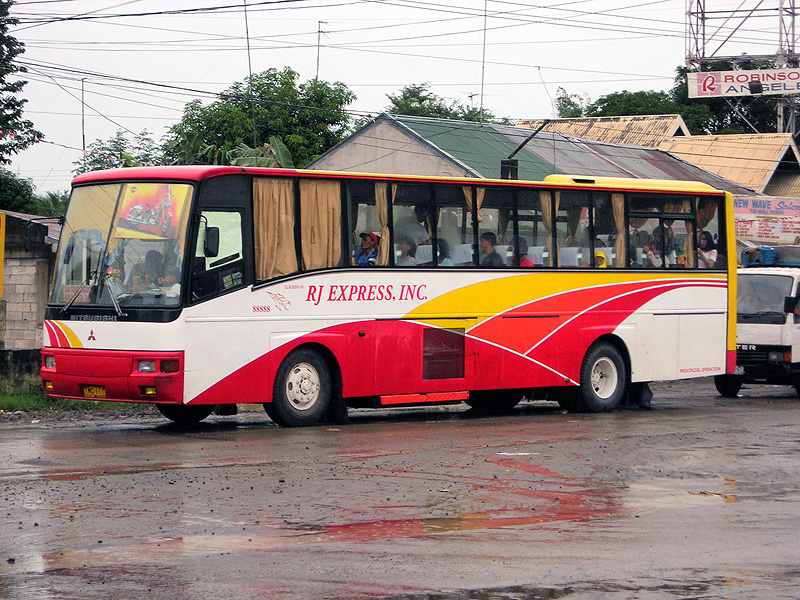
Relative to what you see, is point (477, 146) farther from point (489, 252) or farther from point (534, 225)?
point (489, 252)

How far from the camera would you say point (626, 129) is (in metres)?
54.6

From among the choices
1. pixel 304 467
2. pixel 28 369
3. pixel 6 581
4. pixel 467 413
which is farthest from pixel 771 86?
pixel 6 581

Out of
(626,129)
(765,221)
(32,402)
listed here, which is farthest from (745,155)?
(32,402)

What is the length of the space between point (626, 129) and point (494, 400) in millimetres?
39582

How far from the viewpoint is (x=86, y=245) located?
43.1ft

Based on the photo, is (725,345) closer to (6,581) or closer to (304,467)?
A: (304,467)

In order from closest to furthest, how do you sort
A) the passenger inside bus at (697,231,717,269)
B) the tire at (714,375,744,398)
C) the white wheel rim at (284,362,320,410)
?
the white wheel rim at (284,362,320,410), the passenger inside bus at (697,231,717,269), the tire at (714,375,744,398)

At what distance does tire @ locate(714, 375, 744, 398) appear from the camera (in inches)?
837

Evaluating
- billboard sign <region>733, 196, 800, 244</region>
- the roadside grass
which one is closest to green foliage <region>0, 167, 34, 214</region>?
the roadside grass

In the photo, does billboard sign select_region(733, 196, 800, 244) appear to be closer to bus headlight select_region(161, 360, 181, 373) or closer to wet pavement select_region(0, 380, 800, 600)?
wet pavement select_region(0, 380, 800, 600)

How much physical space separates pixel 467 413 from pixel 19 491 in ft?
31.1

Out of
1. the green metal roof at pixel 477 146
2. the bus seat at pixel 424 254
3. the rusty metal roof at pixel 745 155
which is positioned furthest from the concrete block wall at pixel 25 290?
the rusty metal roof at pixel 745 155

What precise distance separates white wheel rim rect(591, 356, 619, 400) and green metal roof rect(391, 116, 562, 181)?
17038 mm

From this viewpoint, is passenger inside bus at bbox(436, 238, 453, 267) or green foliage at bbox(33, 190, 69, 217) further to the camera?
green foliage at bbox(33, 190, 69, 217)
